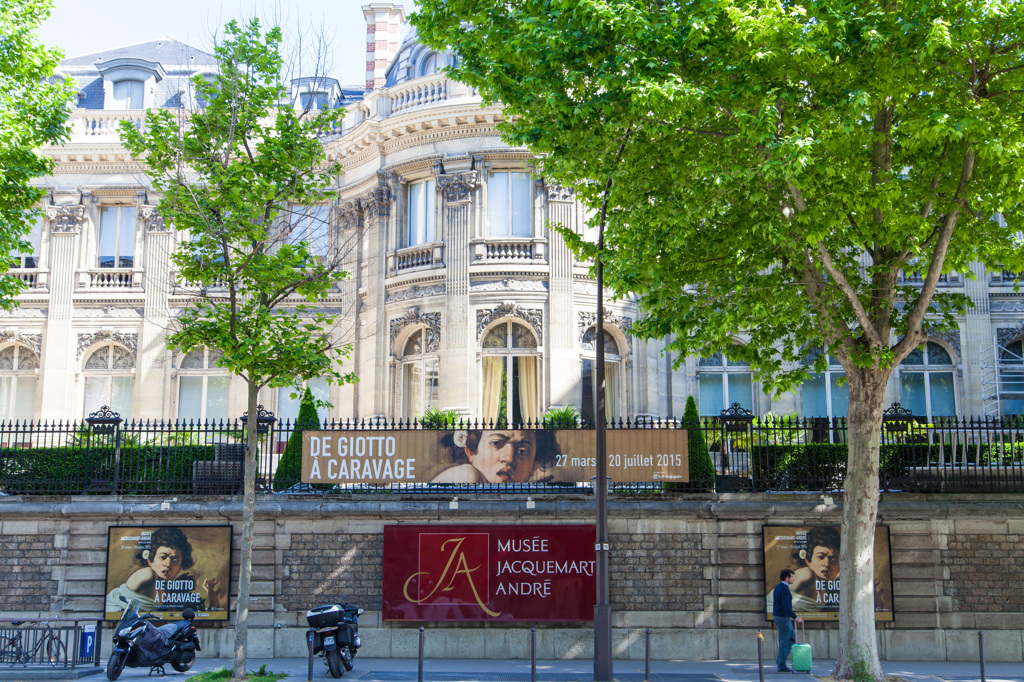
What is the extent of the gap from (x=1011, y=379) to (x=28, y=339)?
2944 centimetres

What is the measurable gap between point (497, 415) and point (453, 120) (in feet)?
27.1

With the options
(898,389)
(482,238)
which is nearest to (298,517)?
(482,238)

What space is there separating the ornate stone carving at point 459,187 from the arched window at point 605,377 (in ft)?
16.5

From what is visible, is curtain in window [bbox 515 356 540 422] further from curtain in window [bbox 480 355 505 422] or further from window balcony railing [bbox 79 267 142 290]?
window balcony railing [bbox 79 267 142 290]

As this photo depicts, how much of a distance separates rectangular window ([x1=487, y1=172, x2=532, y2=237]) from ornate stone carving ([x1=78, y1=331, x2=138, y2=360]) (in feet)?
39.2

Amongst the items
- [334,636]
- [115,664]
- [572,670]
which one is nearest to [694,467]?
[572,670]

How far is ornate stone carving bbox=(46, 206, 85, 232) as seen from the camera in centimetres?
2898

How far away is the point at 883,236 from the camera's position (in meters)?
14.7

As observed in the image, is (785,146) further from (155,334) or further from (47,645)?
(155,334)

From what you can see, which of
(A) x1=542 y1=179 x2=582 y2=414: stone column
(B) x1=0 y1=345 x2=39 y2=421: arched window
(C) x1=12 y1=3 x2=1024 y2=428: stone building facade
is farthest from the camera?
(B) x1=0 y1=345 x2=39 y2=421: arched window

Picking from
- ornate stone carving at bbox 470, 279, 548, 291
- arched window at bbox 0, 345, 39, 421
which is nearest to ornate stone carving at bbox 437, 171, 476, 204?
ornate stone carving at bbox 470, 279, 548, 291

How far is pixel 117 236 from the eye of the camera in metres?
29.6

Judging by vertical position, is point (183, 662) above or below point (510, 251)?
below

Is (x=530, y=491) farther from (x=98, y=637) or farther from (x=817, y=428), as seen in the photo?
(x=98, y=637)
